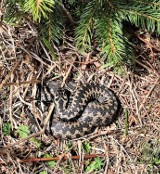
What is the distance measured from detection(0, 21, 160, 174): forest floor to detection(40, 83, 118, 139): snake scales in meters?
0.07

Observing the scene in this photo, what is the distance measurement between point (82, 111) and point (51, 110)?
353 millimetres

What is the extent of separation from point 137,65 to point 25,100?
125 centimetres

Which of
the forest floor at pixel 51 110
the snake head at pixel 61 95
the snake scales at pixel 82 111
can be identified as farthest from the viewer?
the snake head at pixel 61 95

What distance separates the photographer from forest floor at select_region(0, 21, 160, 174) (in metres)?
3.71

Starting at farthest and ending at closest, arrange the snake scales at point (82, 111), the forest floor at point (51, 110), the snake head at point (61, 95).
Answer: the snake head at point (61, 95) < the snake scales at point (82, 111) < the forest floor at point (51, 110)

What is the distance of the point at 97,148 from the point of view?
379cm

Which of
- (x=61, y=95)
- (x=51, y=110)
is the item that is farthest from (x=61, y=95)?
(x=51, y=110)

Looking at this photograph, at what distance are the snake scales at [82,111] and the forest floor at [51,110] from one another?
72mm

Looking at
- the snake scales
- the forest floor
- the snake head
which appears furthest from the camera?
the snake head

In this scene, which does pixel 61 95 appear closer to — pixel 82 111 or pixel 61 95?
pixel 61 95

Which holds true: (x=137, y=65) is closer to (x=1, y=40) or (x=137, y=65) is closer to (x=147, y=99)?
(x=147, y=99)

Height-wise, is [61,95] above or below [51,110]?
above

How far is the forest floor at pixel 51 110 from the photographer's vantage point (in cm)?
371

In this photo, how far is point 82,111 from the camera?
411 centimetres
